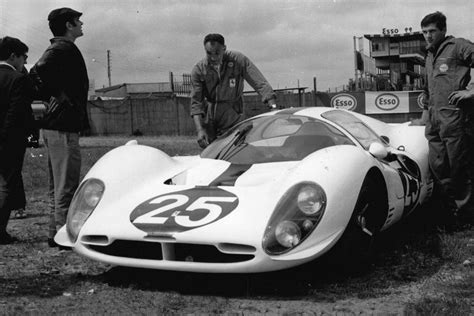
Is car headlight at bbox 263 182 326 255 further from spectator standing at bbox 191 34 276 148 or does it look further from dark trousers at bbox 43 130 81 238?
spectator standing at bbox 191 34 276 148

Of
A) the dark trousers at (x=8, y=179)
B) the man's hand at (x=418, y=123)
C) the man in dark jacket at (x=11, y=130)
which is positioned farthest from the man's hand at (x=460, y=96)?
the dark trousers at (x=8, y=179)

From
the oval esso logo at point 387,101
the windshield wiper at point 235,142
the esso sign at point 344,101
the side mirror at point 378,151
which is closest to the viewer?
the side mirror at point 378,151

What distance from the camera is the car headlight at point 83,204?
3.67 m

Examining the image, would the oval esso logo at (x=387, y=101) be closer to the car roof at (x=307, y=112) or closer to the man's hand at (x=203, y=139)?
the man's hand at (x=203, y=139)

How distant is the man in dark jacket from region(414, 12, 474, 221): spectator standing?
334 centimetres

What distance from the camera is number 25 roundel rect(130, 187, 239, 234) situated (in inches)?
129

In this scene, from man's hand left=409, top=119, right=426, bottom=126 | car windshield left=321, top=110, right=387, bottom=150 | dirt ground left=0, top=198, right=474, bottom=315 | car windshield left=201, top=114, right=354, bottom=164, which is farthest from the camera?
man's hand left=409, top=119, right=426, bottom=126

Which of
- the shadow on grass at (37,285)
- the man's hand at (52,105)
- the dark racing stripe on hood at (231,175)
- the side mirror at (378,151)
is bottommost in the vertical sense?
the shadow on grass at (37,285)

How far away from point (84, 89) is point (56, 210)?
38.3 inches

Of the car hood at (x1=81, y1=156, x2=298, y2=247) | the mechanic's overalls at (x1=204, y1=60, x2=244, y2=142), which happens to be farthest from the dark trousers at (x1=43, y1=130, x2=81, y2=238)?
the mechanic's overalls at (x1=204, y1=60, x2=244, y2=142)

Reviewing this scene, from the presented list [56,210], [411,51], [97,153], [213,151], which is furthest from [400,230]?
[411,51]

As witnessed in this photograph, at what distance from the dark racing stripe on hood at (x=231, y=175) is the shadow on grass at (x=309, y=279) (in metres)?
0.57

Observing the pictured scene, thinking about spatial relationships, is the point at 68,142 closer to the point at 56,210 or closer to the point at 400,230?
the point at 56,210

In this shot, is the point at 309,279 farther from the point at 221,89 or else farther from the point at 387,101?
the point at 387,101
